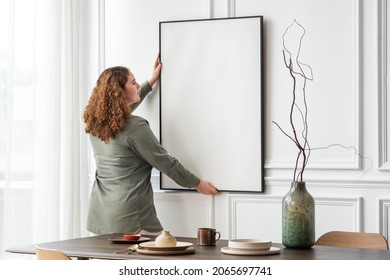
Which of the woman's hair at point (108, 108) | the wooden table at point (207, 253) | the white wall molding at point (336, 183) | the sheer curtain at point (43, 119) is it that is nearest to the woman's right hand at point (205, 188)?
the white wall molding at point (336, 183)

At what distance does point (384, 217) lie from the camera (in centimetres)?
431

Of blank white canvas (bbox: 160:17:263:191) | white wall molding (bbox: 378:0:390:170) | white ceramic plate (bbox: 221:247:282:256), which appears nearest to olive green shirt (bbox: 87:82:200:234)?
blank white canvas (bbox: 160:17:263:191)

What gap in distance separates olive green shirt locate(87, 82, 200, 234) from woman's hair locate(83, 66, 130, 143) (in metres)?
0.05

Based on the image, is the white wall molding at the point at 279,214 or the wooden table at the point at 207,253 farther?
the white wall molding at the point at 279,214

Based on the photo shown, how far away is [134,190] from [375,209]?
4.59 ft

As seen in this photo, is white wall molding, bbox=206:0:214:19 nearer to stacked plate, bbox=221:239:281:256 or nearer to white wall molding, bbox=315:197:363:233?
white wall molding, bbox=315:197:363:233

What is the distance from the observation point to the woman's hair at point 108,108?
4.36m

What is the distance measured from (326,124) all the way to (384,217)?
636 mm

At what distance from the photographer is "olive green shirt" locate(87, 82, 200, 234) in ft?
14.4

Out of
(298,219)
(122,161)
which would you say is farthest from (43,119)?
(298,219)

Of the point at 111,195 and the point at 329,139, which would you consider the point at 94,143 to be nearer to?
the point at 111,195

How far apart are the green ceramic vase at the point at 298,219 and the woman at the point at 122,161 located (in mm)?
1239

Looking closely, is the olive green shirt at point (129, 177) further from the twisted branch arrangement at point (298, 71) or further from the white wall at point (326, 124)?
the twisted branch arrangement at point (298, 71)

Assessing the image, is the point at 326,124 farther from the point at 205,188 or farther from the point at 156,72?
the point at 156,72
